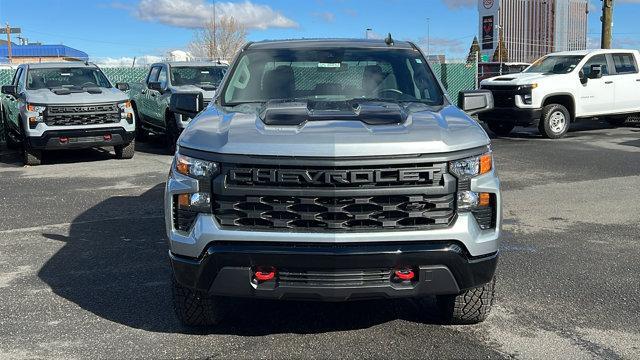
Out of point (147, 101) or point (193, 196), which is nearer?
point (193, 196)

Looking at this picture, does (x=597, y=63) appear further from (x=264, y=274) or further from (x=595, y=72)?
(x=264, y=274)

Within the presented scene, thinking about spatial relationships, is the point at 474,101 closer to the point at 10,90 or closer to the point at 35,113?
the point at 35,113

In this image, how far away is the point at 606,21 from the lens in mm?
22531

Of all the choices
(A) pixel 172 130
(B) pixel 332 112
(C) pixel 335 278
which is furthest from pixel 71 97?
(C) pixel 335 278

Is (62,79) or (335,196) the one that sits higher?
(62,79)

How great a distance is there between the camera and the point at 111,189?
9391 millimetres

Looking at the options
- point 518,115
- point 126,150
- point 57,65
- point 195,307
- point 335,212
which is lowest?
point 126,150

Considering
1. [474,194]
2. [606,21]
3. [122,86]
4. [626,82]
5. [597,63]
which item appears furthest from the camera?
[606,21]

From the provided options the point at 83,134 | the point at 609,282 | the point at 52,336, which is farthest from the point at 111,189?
the point at 609,282

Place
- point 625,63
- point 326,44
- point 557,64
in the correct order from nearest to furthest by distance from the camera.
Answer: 1. point 326,44
2. point 557,64
3. point 625,63

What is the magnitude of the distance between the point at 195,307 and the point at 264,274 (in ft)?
2.35

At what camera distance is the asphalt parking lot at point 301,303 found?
3930 mm

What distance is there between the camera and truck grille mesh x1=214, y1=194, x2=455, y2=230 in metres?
3.50

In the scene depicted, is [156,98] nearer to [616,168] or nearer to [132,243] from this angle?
[132,243]
